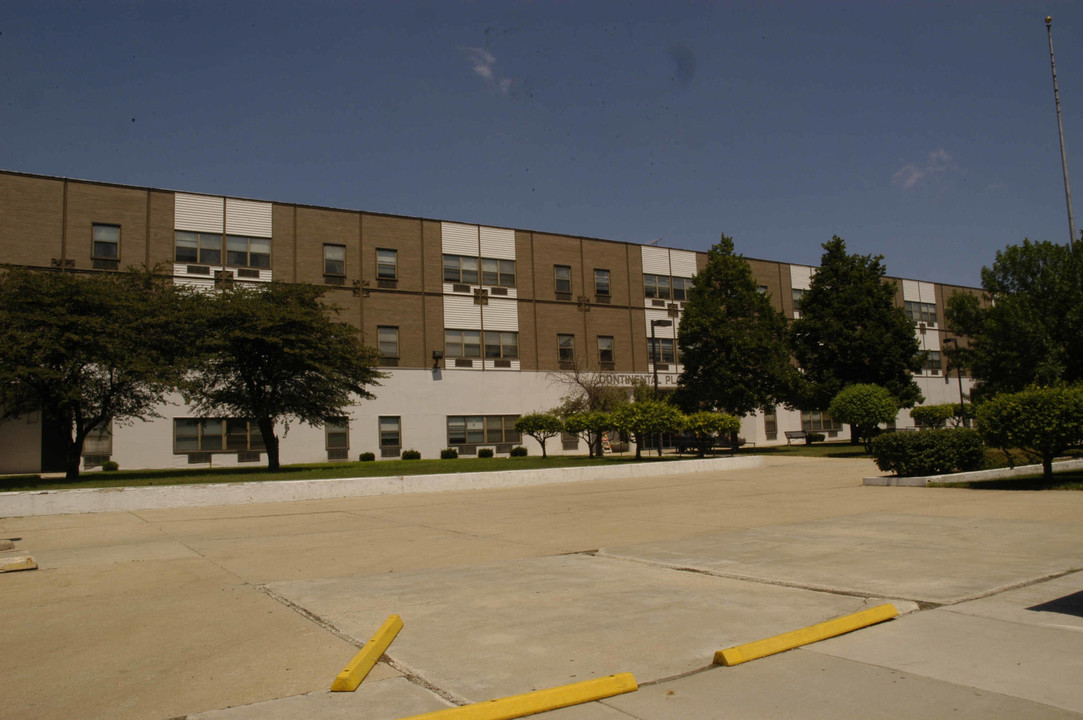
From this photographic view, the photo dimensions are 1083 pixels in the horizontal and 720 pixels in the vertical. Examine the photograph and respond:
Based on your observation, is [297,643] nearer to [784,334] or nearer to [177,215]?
[177,215]

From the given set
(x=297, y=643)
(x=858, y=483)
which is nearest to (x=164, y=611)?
(x=297, y=643)

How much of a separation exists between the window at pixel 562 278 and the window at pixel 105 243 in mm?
25753

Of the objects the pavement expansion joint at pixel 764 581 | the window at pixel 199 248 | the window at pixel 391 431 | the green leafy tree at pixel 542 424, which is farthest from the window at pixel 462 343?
the pavement expansion joint at pixel 764 581

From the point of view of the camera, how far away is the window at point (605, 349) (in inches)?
2051

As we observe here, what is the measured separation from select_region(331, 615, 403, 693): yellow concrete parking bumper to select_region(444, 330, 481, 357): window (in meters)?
41.1

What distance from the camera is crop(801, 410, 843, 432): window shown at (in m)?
62.9

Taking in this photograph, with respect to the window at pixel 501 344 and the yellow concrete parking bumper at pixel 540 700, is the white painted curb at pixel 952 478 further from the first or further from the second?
the window at pixel 501 344

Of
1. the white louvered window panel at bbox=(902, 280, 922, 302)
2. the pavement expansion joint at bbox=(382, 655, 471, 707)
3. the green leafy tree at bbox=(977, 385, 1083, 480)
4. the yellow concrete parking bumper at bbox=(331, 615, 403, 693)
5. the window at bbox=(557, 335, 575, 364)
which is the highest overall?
the white louvered window panel at bbox=(902, 280, 922, 302)

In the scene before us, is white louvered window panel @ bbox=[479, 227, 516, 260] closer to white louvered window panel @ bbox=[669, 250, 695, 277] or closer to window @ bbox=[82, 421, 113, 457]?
white louvered window panel @ bbox=[669, 250, 695, 277]

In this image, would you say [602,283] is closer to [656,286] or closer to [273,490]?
[656,286]

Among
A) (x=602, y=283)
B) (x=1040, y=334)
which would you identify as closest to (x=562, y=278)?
(x=602, y=283)

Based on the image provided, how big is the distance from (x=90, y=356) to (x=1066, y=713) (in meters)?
27.4

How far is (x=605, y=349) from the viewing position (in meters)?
52.4

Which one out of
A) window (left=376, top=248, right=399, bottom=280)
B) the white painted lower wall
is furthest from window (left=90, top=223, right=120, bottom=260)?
window (left=376, top=248, right=399, bottom=280)
